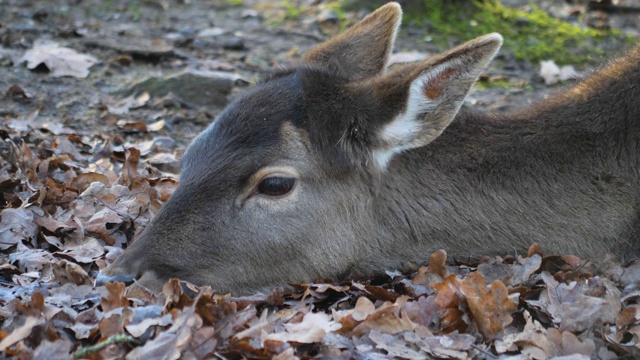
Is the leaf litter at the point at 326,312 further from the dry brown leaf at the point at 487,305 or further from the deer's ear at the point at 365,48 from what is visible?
the deer's ear at the point at 365,48

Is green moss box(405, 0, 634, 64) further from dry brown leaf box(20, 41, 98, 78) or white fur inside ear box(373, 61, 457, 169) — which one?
white fur inside ear box(373, 61, 457, 169)

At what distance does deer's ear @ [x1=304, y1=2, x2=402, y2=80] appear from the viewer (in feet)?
20.0

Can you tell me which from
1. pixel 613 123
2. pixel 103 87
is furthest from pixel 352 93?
pixel 103 87

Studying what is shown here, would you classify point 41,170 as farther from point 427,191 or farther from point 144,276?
point 427,191

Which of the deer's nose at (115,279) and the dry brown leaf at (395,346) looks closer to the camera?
the dry brown leaf at (395,346)

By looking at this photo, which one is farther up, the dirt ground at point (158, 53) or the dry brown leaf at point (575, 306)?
the dry brown leaf at point (575, 306)

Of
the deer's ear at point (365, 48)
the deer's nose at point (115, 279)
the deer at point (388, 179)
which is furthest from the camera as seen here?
the deer's ear at point (365, 48)

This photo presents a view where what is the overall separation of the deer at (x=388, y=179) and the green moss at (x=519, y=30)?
5.25 meters

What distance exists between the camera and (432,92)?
16.6 feet

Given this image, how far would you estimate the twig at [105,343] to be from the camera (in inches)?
152

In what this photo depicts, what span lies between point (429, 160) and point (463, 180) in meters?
0.26

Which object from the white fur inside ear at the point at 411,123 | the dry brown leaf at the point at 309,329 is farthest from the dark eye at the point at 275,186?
the dry brown leaf at the point at 309,329

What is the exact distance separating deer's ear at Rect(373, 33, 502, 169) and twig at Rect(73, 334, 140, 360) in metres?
2.01

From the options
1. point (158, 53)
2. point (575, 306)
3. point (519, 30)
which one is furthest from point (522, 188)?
point (519, 30)
